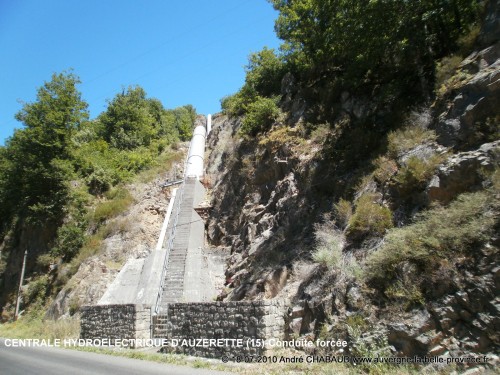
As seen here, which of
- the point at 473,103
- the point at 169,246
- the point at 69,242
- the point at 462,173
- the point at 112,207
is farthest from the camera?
the point at 112,207

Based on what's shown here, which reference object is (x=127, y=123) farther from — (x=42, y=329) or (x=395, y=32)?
(x=395, y=32)

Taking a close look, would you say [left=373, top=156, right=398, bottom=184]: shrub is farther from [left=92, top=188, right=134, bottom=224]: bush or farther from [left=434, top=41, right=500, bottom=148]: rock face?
Result: [left=92, top=188, right=134, bottom=224]: bush

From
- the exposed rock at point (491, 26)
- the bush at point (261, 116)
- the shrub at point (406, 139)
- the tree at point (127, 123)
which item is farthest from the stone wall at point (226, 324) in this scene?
the tree at point (127, 123)

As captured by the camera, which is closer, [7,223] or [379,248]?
[379,248]

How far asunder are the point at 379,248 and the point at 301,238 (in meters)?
3.55

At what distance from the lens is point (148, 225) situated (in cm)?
2077

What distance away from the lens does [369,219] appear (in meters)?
8.15

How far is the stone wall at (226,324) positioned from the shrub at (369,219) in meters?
2.52

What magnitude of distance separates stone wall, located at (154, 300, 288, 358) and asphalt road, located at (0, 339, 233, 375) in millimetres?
1059

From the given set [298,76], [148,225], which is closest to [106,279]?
[148,225]

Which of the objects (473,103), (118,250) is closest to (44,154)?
(118,250)

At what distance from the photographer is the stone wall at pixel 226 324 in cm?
810

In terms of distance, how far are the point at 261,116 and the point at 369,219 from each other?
9.99m

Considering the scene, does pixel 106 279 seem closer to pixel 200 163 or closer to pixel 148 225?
pixel 148 225
